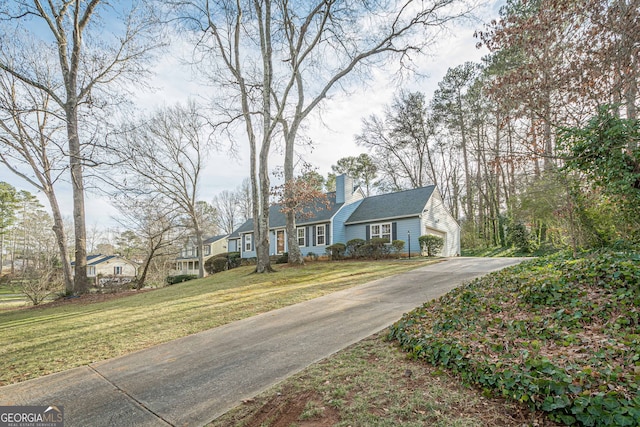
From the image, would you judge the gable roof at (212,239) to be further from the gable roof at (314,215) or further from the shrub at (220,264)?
the shrub at (220,264)

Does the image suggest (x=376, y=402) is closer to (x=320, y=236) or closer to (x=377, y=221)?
(x=377, y=221)

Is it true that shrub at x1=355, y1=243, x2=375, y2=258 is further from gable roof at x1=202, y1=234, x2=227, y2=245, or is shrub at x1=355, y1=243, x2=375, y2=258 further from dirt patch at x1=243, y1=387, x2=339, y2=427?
gable roof at x1=202, y1=234, x2=227, y2=245

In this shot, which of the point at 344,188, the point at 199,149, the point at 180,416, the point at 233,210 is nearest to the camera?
the point at 180,416

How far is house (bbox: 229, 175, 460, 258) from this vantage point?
17.1 meters

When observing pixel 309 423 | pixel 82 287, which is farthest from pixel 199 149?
pixel 309 423

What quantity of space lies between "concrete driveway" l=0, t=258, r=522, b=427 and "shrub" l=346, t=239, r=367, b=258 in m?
11.8

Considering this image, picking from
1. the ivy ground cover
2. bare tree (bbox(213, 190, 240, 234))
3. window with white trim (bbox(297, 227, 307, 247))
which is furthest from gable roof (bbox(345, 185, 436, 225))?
bare tree (bbox(213, 190, 240, 234))

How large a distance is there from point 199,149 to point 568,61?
20.5 meters

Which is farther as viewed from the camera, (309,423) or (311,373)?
(311,373)

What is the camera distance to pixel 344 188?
20.1 metres

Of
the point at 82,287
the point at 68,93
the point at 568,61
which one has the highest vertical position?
the point at 68,93

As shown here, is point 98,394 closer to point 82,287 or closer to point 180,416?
point 180,416

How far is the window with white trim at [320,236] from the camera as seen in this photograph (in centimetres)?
1945

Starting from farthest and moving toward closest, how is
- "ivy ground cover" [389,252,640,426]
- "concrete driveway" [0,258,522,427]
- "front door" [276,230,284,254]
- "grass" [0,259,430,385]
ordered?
"front door" [276,230,284,254], "grass" [0,259,430,385], "concrete driveway" [0,258,522,427], "ivy ground cover" [389,252,640,426]
